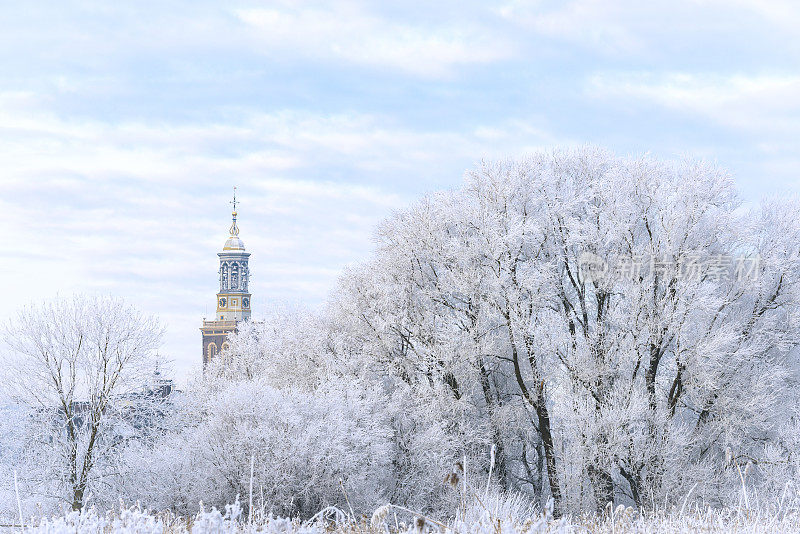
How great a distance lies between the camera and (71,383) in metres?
24.6

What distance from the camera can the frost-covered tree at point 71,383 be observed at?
925 inches

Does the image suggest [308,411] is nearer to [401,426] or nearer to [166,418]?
[401,426]

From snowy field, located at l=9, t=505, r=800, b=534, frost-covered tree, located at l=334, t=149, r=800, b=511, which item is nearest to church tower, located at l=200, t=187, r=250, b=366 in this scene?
frost-covered tree, located at l=334, t=149, r=800, b=511

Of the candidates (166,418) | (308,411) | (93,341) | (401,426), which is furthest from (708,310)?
(93,341)

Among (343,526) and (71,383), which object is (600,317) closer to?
(71,383)

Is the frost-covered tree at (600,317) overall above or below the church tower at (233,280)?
below

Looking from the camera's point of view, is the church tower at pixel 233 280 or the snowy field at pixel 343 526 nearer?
the snowy field at pixel 343 526

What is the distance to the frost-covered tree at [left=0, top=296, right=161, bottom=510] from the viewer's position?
2348 cm

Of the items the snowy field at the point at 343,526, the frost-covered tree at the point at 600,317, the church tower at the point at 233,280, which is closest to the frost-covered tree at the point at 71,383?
the frost-covered tree at the point at 600,317

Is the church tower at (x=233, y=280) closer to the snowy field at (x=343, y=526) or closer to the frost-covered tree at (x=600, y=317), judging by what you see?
the frost-covered tree at (x=600, y=317)

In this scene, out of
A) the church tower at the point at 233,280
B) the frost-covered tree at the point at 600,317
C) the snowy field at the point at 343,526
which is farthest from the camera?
the church tower at the point at 233,280

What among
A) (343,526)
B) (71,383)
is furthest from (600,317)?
(343,526)

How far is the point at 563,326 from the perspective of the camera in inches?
952

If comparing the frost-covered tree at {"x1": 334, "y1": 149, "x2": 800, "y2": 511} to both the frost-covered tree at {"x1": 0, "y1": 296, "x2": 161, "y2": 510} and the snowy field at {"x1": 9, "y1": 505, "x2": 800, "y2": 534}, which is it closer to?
the frost-covered tree at {"x1": 0, "y1": 296, "x2": 161, "y2": 510}
